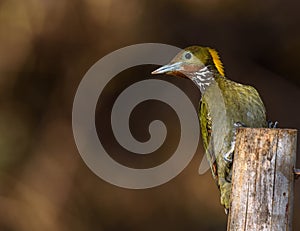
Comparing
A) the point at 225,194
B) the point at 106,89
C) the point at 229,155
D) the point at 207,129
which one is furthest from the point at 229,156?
the point at 106,89

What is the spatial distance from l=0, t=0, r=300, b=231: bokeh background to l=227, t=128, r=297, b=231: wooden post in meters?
4.65

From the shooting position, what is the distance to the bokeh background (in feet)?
24.7

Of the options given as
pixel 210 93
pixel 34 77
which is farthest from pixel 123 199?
pixel 210 93

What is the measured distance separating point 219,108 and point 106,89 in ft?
13.4

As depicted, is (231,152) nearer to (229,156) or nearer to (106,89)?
(229,156)

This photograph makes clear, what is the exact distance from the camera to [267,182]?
279 centimetres

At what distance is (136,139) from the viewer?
7.44m

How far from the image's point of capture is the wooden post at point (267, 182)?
2.79 m

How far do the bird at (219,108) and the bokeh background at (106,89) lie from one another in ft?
12.3

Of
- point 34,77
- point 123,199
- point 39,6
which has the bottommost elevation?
point 123,199

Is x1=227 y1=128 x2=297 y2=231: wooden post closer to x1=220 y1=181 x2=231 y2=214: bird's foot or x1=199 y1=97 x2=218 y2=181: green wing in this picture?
x1=220 y1=181 x2=231 y2=214: bird's foot

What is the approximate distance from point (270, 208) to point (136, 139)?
15.4 ft

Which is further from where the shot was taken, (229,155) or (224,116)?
(224,116)

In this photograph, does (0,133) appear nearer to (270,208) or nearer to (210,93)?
(210,93)
